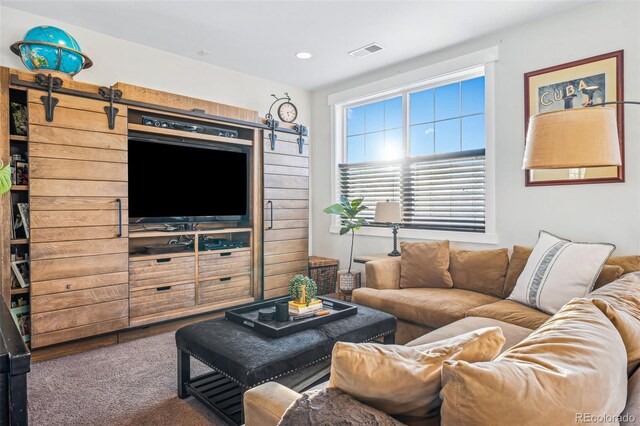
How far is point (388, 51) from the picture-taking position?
3949 millimetres

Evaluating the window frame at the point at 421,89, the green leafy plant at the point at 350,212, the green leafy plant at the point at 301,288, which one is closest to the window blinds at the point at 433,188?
the window frame at the point at 421,89

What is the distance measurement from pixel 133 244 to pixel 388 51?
317 centimetres

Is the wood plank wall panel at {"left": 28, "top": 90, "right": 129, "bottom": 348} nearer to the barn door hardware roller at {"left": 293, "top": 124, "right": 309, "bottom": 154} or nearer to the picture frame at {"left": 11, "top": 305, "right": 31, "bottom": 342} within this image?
the picture frame at {"left": 11, "top": 305, "right": 31, "bottom": 342}

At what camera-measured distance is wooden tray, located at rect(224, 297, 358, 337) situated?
2.16 metres

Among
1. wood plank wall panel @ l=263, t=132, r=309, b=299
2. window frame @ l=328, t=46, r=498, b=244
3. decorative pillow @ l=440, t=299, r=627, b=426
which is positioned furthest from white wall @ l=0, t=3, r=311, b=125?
decorative pillow @ l=440, t=299, r=627, b=426

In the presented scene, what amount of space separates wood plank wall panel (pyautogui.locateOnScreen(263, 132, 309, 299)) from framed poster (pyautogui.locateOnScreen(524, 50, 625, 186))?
2.44 m

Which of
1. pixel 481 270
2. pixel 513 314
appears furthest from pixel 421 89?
pixel 513 314

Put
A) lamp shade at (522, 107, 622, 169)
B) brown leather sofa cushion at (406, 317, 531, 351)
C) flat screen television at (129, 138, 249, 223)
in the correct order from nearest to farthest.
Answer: lamp shade at (522, 107, 622, 169) → brown leather sofa cushion at (406, 317, 531, 351) → flat screen television at (129, 138, 249, 223)

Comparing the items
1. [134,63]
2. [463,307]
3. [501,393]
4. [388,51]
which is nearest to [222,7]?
[134,63]

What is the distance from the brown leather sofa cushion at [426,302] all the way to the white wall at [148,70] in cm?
274

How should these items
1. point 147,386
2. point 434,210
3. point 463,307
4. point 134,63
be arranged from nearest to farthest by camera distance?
point 147,386
point 463,307
point 134,63
point 434,210

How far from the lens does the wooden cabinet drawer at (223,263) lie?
12.7 feet

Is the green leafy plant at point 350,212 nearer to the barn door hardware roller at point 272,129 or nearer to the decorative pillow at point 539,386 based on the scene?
the barn door hardware roller at point 272,129

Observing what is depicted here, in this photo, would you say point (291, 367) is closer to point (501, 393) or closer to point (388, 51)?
point (501, 393)
